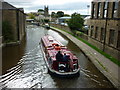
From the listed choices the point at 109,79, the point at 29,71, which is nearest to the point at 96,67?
the point at 109,79

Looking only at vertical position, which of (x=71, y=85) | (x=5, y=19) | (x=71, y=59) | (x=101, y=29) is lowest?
(x=71, y=85)

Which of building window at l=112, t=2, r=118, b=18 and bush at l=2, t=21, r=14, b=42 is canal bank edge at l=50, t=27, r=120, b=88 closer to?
building window at l=112, t=2, r=118, b=18

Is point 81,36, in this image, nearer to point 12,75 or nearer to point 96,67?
point 96,67

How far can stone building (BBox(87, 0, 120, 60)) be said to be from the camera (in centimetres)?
1527

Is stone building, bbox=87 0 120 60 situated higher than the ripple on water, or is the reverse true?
stone building, bbox=87 0 120 60

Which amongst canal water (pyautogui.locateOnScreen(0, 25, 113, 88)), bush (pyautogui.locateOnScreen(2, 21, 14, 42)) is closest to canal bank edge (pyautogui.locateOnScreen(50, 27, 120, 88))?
canal water (pyautogui.locateOnScreen(0, 25, 113, 88))

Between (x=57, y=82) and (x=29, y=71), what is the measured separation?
295cm

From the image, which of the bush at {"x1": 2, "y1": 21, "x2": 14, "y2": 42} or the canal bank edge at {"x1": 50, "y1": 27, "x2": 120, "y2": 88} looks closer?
the canal bank edge at {"x1": 50, "y1": 27, "x2": 120, "y2": 88}

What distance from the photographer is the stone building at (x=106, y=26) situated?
15272mm

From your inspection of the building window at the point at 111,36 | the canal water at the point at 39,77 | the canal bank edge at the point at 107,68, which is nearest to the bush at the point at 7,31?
the canal water at the point at 39,77

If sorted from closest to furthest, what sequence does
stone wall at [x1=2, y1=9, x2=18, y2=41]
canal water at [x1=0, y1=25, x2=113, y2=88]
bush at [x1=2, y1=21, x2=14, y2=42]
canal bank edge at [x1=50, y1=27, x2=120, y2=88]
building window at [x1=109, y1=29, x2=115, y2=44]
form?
canal water at [x1=0, y1=25, x2=113, y2=88] → canal bank edge at [x1=50, y1=27, x2=120, y2=88] → building window at [x1=109, y1=29, x2=115, y2=44] → bush at [x1=2, y1=21, x2=14, y2=42] → stone wall at [x1=2, y1=9, x2=18, y2=41]

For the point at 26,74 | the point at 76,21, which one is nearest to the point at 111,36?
the point at 26,74

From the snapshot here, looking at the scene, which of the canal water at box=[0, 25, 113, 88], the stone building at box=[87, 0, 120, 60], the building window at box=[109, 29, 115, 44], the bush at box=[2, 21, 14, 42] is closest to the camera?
the canal water at box=[0, 25, 113, 88]

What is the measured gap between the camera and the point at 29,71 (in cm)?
1254
